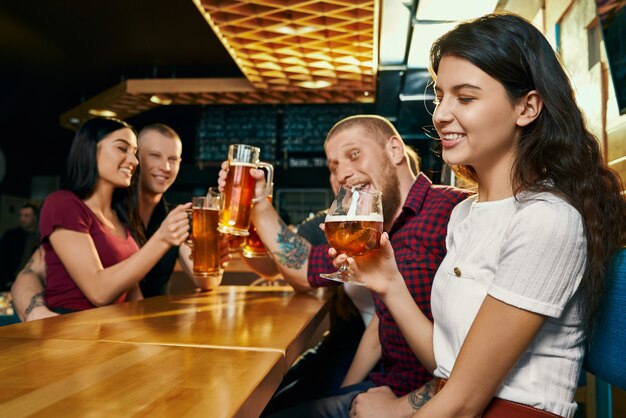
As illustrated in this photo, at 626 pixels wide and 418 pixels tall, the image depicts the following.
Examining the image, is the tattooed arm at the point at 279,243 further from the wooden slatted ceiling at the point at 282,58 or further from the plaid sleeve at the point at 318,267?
the wooden slatted ceiling at the point at 282,58

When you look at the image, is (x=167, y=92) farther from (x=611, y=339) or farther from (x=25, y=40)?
(x=611, y=339)

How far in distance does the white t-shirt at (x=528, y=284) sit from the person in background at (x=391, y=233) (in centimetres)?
38

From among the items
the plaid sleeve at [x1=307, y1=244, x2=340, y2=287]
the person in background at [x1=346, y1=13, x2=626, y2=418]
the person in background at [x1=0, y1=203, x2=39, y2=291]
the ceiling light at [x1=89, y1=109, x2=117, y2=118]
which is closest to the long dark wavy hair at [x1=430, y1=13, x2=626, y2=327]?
the person in background at [x1=346, y1=13, x2=626, y2=418]

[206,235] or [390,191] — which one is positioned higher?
[390,191]

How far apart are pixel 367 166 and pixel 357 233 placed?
73 centimetres

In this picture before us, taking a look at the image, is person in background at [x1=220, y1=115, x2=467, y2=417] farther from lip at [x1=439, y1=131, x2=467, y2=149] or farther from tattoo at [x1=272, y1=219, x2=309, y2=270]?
lip at [x1=439, y1=131, x2=467, y2=149]

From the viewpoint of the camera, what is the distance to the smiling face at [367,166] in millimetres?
1905

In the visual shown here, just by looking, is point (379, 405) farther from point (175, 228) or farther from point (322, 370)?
point (175, 228)

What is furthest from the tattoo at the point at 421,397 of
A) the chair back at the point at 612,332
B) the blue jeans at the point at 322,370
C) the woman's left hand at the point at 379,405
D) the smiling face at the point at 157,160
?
the smiling face at the point at 157,160

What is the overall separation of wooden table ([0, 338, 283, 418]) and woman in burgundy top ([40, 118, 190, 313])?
80 centimetres

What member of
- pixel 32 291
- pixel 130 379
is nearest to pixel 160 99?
pixel 32 291

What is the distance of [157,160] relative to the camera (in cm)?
265

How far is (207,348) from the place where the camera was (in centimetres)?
94

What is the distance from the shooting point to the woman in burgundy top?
177 cm
